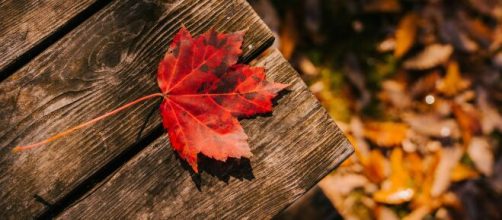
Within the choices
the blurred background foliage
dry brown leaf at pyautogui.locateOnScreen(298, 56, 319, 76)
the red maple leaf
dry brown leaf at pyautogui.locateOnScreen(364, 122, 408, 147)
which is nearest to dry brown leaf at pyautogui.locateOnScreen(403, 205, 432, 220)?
the blurred background foliage

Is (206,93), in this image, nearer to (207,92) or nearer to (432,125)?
(207,92)

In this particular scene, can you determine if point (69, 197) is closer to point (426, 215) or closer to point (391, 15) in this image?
point (426, 215)

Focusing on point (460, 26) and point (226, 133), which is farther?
point (460, 26)

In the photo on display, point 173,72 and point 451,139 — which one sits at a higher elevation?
point 173,72

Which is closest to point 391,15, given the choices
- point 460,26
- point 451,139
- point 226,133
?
point 460,26

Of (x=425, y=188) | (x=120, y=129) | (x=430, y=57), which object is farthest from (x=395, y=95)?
(x=120, y=129)

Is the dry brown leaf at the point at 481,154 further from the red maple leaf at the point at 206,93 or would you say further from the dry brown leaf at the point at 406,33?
the red maple leaf at the point at 206,93
